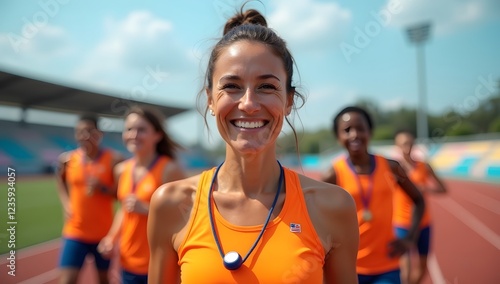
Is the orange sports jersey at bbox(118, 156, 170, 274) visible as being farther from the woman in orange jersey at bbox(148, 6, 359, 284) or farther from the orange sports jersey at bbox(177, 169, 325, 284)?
the orange sports jersey at bbox(177, 169, 325, 284)

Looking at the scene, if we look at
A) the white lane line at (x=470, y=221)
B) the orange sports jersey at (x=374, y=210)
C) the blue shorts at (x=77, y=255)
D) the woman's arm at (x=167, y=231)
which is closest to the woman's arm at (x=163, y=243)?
the woman's arm at (x=167, y=231)

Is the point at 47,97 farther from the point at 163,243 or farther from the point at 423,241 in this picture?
the point at 163,243

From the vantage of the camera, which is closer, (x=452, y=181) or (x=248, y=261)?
(x=248, y=261)

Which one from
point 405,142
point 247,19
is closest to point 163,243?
point 247,19

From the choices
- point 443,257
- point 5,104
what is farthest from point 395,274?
point 5,104

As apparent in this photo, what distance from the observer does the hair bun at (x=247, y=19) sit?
2090 mm

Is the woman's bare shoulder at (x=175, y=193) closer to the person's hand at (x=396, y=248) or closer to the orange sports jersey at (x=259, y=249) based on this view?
the orange sports jersey at (x=259, y=249)

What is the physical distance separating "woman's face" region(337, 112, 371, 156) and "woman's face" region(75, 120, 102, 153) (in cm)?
305

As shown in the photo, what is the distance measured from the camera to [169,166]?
411cm

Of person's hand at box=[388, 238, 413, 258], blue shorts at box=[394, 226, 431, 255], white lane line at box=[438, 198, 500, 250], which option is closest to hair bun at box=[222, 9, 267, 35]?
person's hand at box=[388, 238, 413, 258]

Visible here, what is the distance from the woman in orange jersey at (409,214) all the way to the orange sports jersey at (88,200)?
12.3 ft

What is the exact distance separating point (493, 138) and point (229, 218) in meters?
26.4

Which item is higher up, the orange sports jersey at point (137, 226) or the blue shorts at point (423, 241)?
the orange sports jersey at point (137, 226)

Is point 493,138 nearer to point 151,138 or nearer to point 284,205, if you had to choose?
point 151,138
